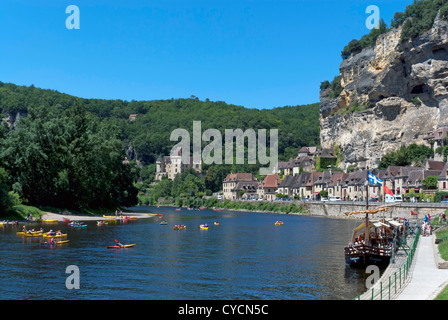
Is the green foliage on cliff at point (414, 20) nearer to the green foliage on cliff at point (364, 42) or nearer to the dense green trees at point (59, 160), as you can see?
the green foliage on cliff at point (364, 42)

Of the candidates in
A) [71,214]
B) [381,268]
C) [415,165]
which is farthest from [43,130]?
[415,165]

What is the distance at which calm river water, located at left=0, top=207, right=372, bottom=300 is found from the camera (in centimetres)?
2572

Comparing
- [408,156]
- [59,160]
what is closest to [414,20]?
[408,156]

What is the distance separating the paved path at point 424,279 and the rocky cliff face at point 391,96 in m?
78.2

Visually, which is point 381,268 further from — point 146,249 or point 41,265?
point 41,265

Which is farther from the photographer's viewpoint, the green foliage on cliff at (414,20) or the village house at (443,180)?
the green foliage on cliff at (414,20)

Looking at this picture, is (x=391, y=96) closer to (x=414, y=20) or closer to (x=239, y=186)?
(x=414, y=20)

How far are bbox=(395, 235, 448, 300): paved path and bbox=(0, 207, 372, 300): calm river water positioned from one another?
3.34m

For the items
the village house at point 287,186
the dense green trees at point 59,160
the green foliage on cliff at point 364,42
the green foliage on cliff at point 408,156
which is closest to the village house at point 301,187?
the village house at point 287,186

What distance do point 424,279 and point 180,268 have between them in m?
16.1

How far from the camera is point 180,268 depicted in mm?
33125

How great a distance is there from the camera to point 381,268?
3322 cm

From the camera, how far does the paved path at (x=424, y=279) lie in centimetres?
2050
